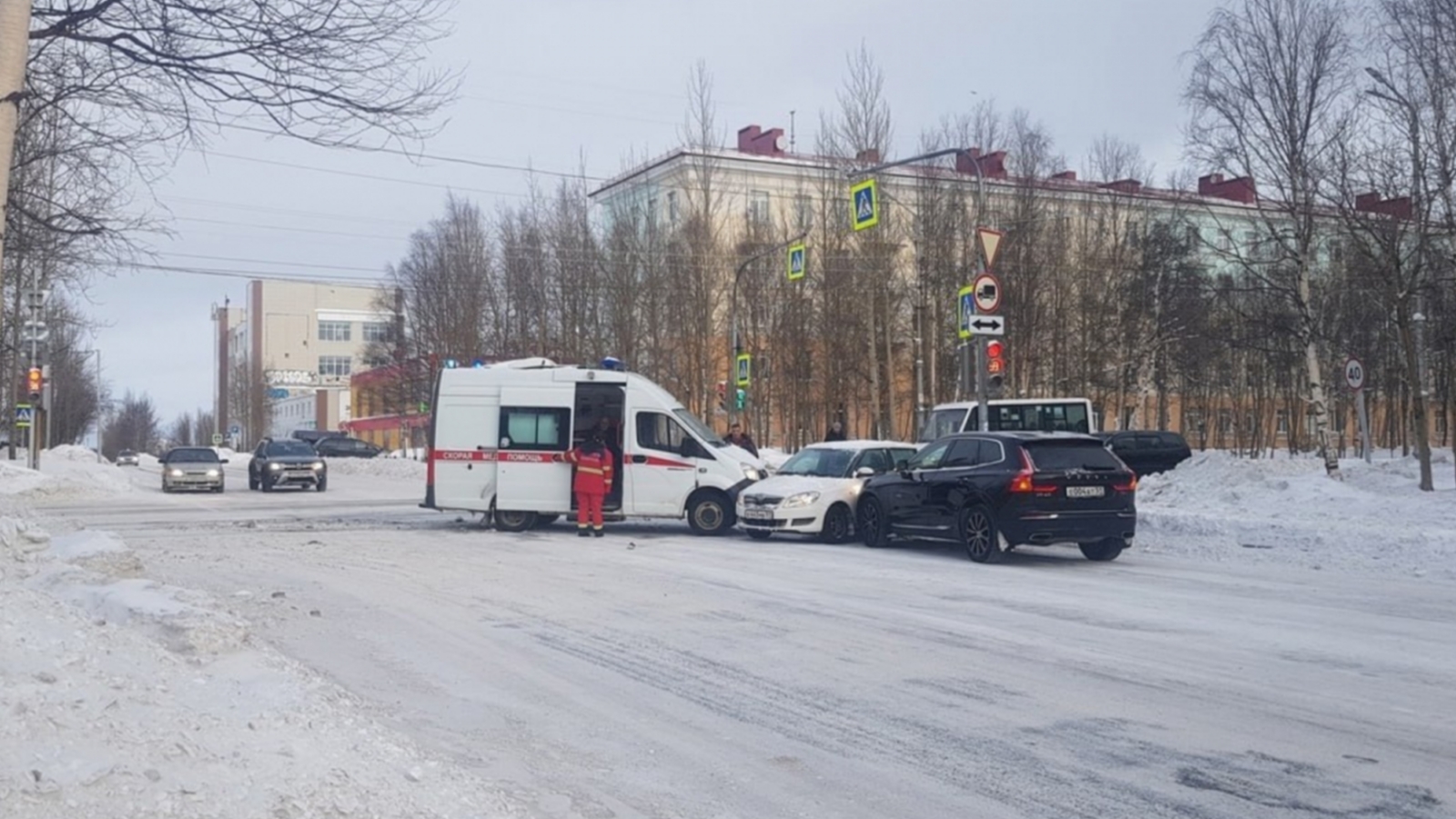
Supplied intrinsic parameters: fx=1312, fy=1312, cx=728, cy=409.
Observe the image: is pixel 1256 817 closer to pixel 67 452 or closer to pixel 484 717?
pixel 484 717

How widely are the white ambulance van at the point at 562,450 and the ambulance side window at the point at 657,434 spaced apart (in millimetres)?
15

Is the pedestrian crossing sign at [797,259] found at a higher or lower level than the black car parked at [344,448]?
higher

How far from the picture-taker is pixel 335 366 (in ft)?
440

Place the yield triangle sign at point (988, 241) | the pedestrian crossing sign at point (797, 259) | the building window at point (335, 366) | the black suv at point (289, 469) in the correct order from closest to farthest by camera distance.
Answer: the yield triangle sign at point (988, 241) < the pedestrian crossing sign at point (797, 259) < the black suv at point (289, 469) < the building window at point (335, 366)

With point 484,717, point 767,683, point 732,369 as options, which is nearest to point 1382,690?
point 767,683

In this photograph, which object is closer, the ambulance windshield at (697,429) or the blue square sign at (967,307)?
the ambulance windshield at (697,429)

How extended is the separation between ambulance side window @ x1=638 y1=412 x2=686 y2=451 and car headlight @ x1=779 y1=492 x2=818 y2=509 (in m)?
2.44

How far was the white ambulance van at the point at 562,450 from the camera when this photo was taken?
861 inches

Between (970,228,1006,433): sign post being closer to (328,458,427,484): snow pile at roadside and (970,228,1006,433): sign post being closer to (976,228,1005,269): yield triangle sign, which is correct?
(976,228,1005,269): yield triangle sign

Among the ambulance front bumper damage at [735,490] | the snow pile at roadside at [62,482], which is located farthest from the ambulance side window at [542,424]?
the snow pile at roadside at [62,482]

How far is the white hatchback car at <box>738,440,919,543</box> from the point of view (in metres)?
20.3

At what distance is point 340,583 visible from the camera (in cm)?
1474

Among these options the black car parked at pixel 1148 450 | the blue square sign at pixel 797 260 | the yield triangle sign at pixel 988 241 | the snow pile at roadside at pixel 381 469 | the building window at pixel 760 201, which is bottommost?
the snow pile at roadside at pixel 381 469

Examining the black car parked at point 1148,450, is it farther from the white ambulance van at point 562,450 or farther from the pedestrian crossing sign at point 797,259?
the white ambulance van at point 562,450
